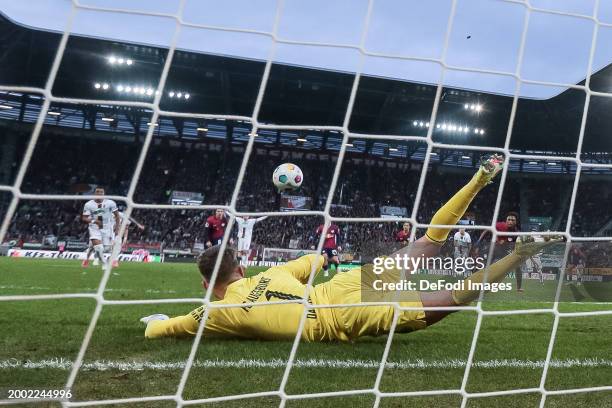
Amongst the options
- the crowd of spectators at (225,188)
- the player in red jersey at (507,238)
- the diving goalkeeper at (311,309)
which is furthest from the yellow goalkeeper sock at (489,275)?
the crowd of spectators at (225,188)

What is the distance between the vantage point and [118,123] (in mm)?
17531

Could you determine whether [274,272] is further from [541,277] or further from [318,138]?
[318,138]

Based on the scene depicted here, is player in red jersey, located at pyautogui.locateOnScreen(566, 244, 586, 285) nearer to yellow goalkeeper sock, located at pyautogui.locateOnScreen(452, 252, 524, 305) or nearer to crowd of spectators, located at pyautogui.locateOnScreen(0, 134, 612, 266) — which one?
crowd of spectators, located at pyautogui.locateOnScreen(0, 134, 612, 266)

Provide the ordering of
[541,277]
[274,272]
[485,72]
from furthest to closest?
[541,277]
[274,272]
[485,72]

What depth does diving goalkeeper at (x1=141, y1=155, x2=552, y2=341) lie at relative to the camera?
263 centimetres

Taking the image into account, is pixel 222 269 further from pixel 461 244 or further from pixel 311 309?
pixel 461 244

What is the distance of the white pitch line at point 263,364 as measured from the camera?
2205 mm

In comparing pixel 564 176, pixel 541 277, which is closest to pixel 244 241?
pixel 541 277

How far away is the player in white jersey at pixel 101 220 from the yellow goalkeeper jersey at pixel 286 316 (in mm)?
5346

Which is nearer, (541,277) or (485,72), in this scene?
(485,72)

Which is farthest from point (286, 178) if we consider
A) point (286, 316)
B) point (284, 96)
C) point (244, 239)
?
point (284, 96)

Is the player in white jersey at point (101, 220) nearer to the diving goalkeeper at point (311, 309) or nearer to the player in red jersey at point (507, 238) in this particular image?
the diving goalkeeper at point (311, 309)

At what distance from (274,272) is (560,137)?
14.6m

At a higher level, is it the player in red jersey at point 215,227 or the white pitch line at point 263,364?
the player in red jersey at point 215,227
